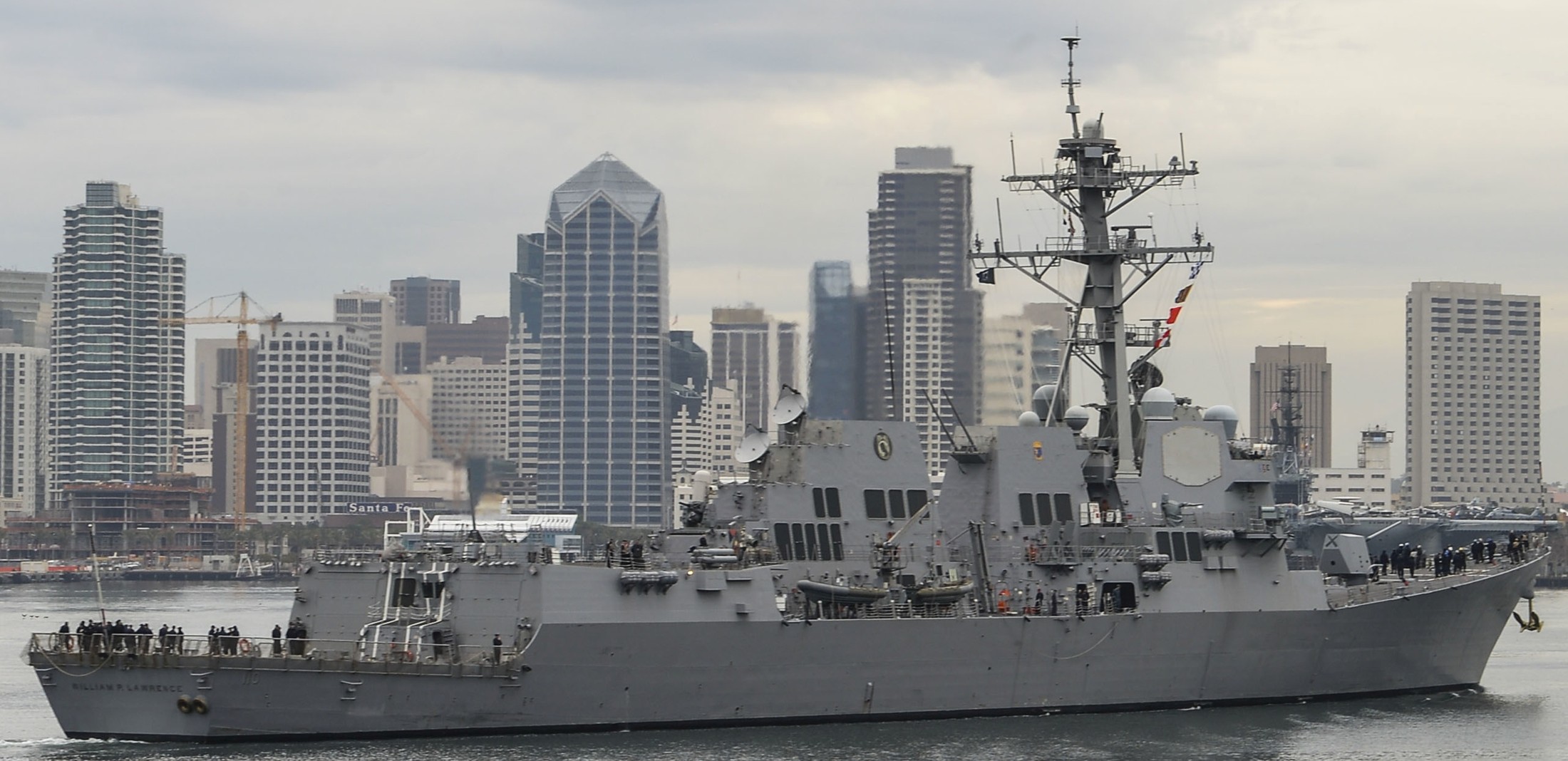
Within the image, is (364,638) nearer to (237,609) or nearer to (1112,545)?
(1112,545)

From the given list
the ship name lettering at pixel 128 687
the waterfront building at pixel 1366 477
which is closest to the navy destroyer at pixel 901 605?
the ship name lettering at pixel 128 687

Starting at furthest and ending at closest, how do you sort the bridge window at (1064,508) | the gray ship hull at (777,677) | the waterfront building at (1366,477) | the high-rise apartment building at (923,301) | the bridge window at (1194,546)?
the waterfront building at (1366,477)
the high-rise apartment building at (923,301)
the bridge window at (1194,546)
the bridge window at (1064,508)
the gray ship hull at (777,677)

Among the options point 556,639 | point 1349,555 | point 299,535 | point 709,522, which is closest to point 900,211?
point 1349,555

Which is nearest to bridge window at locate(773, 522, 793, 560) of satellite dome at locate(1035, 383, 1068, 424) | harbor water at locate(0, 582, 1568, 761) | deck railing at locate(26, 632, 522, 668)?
harbor water at locate(0, 582, 1568, 761)

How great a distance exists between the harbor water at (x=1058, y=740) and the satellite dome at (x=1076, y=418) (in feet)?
18.7

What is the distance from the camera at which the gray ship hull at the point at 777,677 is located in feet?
Answer: 114

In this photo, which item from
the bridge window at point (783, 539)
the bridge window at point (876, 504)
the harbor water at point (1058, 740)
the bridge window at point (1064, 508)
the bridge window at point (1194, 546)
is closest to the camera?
the harbor water at point (1058, 740)

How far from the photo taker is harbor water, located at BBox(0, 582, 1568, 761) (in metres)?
34.5

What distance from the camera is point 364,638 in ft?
117

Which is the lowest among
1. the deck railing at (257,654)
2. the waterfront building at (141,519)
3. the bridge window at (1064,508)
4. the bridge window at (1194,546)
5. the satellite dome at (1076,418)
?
the waterfront building at (141,519)

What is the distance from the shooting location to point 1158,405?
138 feet

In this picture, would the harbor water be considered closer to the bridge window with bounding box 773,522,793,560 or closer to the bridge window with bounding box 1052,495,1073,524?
the bridge window with bounding box 773,522,793,560

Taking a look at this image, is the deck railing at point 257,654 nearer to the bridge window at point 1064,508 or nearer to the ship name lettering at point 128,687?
the ship name lettering at point 128,687

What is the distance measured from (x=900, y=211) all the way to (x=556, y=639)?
152 feet
